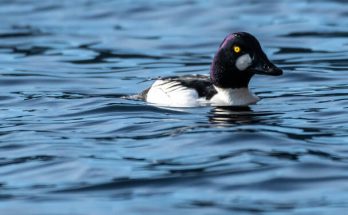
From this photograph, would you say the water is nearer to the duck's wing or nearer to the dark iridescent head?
the duck's wing

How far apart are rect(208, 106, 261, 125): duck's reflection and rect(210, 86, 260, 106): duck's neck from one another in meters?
0.10

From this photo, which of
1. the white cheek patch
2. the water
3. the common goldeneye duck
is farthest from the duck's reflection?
the white cheek patch

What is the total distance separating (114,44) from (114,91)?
4.96 meters

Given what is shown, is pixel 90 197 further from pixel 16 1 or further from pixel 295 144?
pixel 16 1

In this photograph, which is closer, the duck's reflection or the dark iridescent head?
the duck's reflection

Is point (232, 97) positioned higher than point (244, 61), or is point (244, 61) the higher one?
point (244, 61)

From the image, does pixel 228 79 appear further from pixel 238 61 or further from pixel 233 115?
pixel 233 115

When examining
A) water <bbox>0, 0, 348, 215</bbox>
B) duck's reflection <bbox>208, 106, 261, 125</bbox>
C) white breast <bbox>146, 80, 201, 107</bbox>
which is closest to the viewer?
water <bbox>0, 0, 348, 215</bbox>

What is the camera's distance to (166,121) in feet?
52.1

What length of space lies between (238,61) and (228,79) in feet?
0.87

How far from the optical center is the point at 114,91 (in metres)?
19.0

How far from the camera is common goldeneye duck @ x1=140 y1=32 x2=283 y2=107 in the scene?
16719 millimetres

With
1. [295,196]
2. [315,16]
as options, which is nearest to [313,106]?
[295,196]

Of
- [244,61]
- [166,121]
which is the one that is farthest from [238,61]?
[166,121]
